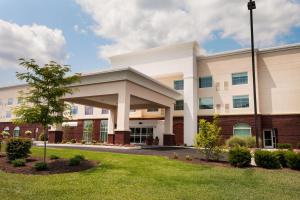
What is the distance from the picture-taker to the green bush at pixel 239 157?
14.2m

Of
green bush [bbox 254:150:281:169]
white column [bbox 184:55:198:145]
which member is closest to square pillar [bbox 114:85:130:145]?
green bush [bbox 254:150:281:169]

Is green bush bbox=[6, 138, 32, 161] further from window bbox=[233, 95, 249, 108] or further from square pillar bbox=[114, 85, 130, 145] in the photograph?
window bbox=[233, 95, 249, 108]

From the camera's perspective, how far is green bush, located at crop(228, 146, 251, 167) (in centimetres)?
1417

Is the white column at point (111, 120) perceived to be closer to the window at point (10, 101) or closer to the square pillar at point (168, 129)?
the square pillar at point (168, 129)

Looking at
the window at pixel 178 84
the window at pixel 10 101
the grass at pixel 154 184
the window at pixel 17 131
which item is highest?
the window at pixel 178 84

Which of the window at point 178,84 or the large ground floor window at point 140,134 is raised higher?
the window at point 178,84

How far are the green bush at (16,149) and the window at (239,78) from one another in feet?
87.1

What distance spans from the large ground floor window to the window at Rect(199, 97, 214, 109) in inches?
311

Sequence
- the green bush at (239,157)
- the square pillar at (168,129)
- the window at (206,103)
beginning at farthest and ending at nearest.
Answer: the window at (206,103)
the square pillar at (168,129)
the green bush at (239,157)

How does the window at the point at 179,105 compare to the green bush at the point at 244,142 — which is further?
the window at the point at 179,105

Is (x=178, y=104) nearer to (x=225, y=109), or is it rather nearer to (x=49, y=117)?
(x=225, y=109)

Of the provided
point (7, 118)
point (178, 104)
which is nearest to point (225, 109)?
point (178, 104)

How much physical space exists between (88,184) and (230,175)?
640 centimetres

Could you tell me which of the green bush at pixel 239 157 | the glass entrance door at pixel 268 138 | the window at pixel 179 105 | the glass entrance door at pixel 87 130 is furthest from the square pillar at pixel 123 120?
the glass entrance door at pixel 87 130
